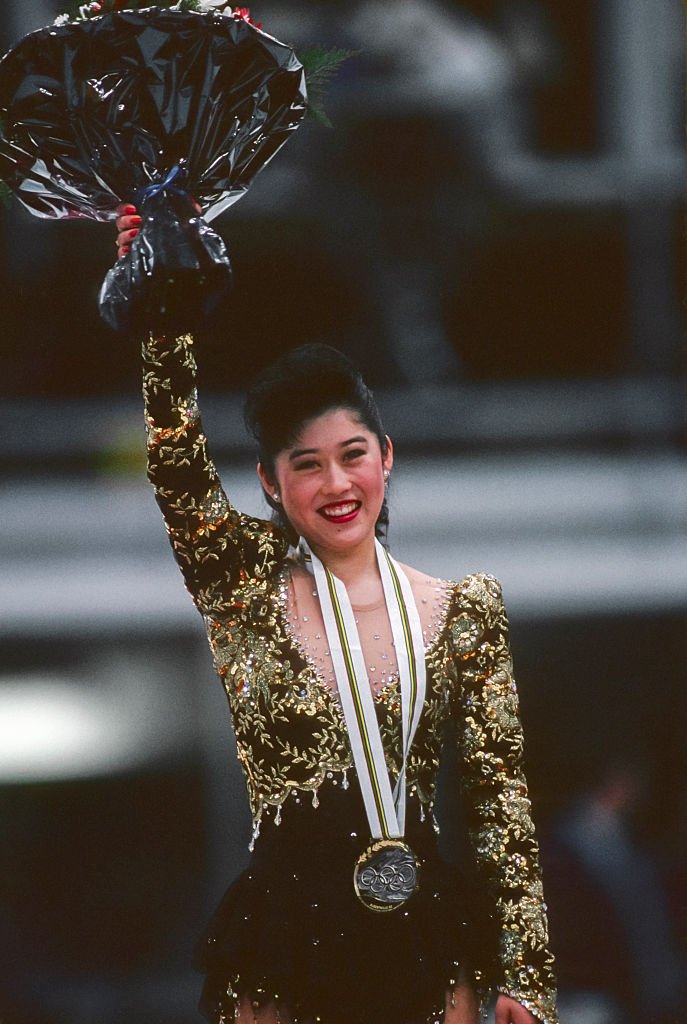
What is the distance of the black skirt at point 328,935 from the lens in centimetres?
209

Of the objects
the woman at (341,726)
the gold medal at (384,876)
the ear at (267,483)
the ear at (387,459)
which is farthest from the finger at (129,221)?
the gold medal at (384,876)

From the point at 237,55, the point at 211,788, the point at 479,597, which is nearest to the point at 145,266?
the point at 237,55

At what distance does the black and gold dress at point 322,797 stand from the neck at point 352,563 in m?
0.06

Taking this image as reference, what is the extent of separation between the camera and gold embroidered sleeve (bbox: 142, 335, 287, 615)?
6.73ft

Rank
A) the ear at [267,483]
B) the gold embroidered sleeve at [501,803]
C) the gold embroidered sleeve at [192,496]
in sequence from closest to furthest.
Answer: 1. the gold embroidered sleeve at [192,496]
2. the gold embroidered sleeve at [501,803]
3. the ear at [267,483]

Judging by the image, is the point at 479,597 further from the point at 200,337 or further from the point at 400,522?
the point at 200,337

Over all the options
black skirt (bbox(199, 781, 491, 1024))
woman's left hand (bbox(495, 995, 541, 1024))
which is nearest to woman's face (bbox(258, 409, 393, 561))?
black skirt (bbox(199, 781, 491, 1024))

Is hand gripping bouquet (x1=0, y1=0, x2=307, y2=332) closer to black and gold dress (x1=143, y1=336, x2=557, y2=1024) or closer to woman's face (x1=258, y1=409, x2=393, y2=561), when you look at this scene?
black and gold dress (x1=143, y1=336, x2=557, y2=1024)

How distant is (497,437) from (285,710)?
782 millimetres

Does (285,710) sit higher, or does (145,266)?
(145,266)

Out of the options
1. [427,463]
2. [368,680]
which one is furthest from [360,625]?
[427,463]

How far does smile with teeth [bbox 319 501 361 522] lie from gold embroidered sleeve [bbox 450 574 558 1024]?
0.26 metres

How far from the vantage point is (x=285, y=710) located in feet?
6.97

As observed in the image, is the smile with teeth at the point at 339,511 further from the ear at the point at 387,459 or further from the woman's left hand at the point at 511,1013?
the woman's left hand at the point at 511,1013
